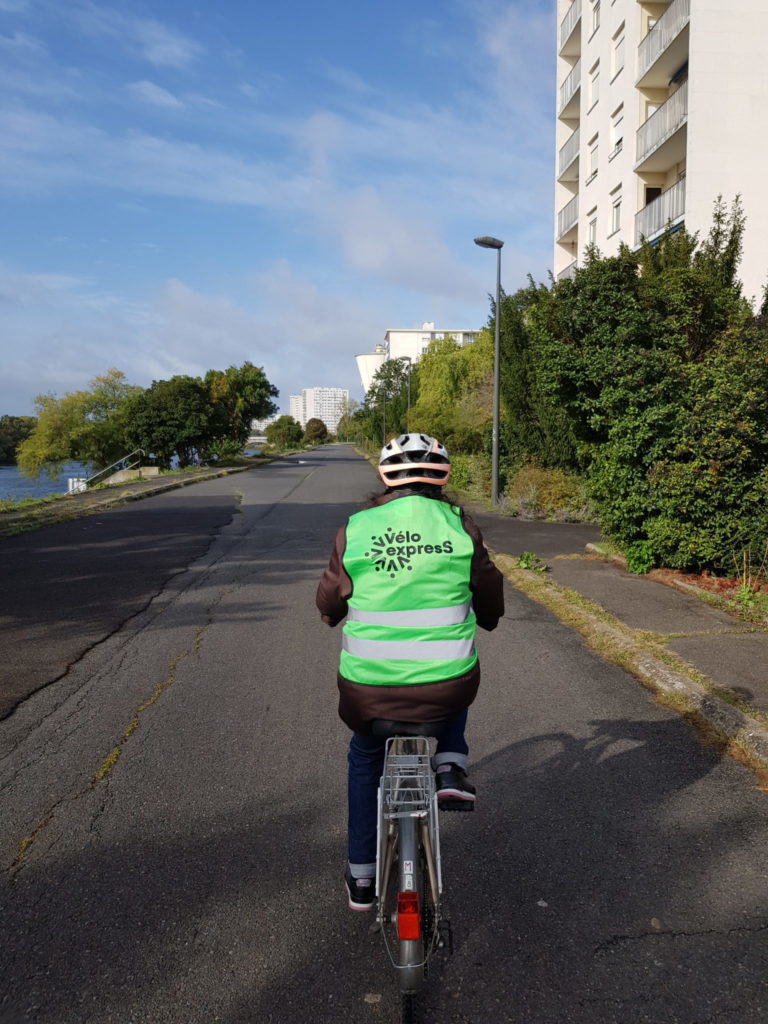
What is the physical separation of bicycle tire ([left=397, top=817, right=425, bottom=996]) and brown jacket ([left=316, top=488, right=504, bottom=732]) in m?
0.35

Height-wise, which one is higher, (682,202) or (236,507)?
(682,202)

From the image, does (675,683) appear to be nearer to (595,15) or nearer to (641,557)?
(641,557)

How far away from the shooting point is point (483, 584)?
2709 millimetres

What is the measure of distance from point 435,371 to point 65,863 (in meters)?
38.8

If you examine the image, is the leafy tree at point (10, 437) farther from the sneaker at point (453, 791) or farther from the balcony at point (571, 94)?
the sneaker at point (453, 791)

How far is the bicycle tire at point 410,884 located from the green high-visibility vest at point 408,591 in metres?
0.47

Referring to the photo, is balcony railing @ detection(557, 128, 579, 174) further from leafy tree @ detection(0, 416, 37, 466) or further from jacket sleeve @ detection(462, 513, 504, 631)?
leafy tree @ detection(0, 416, 37, 466)

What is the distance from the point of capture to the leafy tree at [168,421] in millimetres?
43562

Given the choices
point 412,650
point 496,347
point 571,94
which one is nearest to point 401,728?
point 412,650

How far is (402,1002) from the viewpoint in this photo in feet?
7.49

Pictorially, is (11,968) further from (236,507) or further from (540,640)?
(236,507)

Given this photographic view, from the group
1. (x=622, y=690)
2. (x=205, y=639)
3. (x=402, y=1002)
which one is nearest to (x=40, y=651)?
(x=205, y=639)

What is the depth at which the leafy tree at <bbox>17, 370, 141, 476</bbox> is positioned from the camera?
189 feet

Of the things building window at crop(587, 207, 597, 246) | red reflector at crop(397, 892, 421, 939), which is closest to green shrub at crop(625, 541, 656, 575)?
red reflector at crop(397, 892, 421, 939)
